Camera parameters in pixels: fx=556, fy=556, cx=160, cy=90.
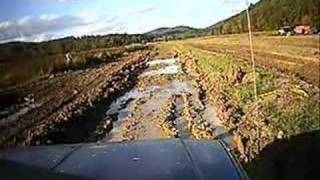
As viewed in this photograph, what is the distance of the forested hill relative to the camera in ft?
31.4

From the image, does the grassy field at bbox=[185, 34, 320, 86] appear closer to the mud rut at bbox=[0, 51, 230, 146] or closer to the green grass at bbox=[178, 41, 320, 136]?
the green grass at bbox=[178, 41, 320, 136]

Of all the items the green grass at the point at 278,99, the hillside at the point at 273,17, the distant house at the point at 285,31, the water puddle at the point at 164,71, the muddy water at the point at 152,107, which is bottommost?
the muddy water at the point at 152,107

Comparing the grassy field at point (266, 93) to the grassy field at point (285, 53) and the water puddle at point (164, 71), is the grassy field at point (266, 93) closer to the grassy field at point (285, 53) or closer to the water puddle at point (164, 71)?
the grassy field at point (285, 53)

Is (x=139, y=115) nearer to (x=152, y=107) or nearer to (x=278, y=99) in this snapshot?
(x=152, y=107)

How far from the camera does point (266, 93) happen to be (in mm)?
8844

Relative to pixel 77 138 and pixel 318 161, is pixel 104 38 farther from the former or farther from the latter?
pixel 318 161

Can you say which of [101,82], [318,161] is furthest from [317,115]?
[101,82]

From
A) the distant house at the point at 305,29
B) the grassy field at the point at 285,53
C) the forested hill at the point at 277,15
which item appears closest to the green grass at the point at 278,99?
the grassy field at the point at 285,53

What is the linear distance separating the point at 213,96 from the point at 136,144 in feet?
27.0

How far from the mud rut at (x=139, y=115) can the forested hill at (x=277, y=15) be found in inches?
58.1

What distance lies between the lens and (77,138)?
7281 mm

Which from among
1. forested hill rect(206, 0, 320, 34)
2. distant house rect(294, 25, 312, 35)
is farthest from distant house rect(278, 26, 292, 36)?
distant house rect(294, 25, 312, 35)

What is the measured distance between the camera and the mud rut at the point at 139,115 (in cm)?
720

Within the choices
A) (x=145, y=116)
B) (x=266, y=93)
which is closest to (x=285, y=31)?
(x=266, y=93)
